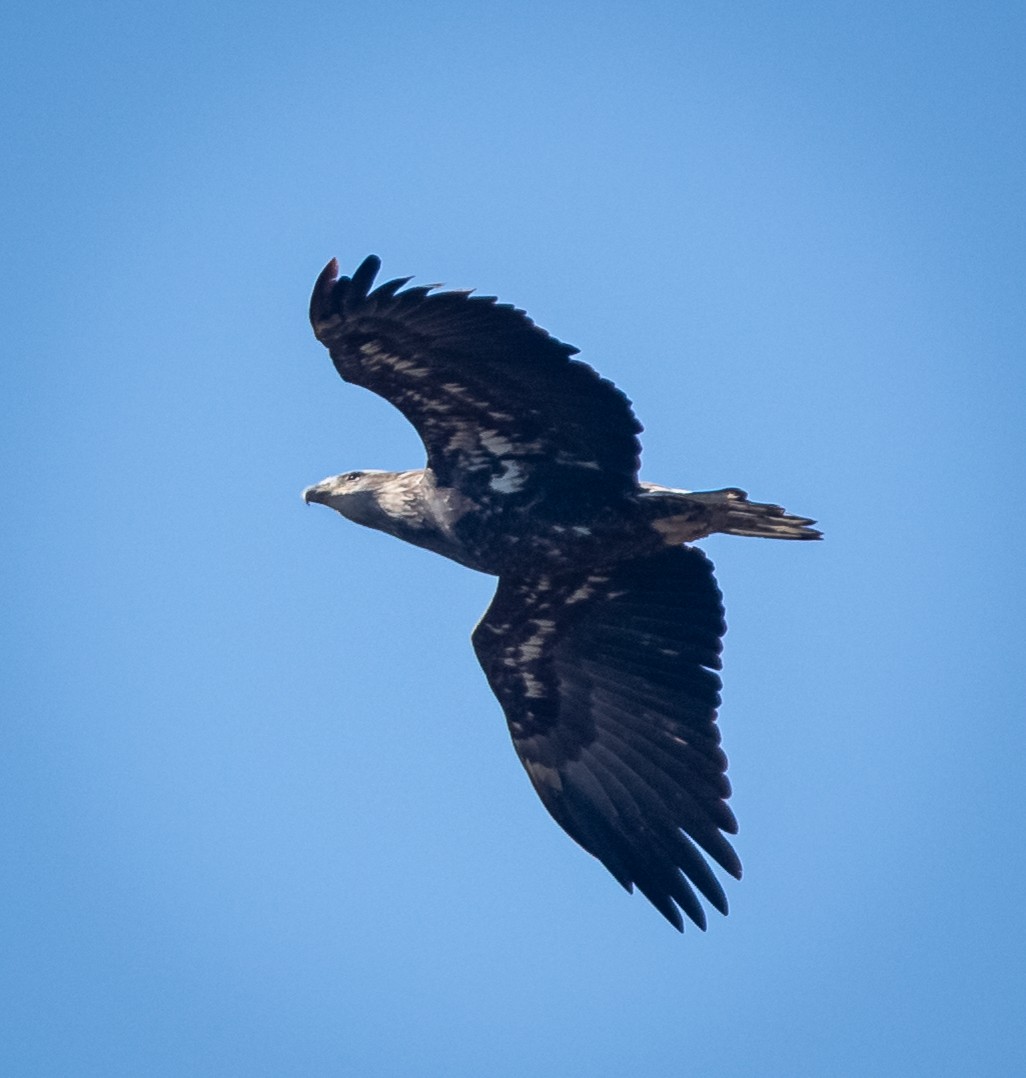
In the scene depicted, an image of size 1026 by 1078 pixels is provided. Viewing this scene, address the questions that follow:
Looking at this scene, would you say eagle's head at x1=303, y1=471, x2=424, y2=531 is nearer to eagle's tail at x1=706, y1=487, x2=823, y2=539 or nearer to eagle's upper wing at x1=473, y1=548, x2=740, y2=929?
eagle's upper wing at x1=473, y1=548, x2=740, y2=929

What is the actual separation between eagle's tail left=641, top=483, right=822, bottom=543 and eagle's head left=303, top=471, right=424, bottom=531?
1696mm

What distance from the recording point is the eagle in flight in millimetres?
11625

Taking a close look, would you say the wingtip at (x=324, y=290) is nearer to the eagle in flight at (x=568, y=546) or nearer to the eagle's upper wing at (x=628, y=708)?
the eagle in flight at (x=568, y=546)

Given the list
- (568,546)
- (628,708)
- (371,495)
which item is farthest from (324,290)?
(628,708)

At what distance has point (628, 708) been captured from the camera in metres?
13.2

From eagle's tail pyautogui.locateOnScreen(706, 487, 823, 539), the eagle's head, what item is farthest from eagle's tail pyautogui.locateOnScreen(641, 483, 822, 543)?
the eagle's head

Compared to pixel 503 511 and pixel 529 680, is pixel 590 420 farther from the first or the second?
pixel 529 680

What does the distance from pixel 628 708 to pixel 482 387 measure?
2627mm

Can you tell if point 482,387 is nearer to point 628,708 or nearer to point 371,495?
point 371,495

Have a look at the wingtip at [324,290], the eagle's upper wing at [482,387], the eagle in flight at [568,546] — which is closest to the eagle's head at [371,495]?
the eagle in flight at [568,546]

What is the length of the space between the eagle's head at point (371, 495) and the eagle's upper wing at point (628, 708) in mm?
927

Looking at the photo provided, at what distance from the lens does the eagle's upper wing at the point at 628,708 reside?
12758 mm

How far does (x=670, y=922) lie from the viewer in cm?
1254

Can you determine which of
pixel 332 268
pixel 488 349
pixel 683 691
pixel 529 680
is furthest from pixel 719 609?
pixel 332 268
